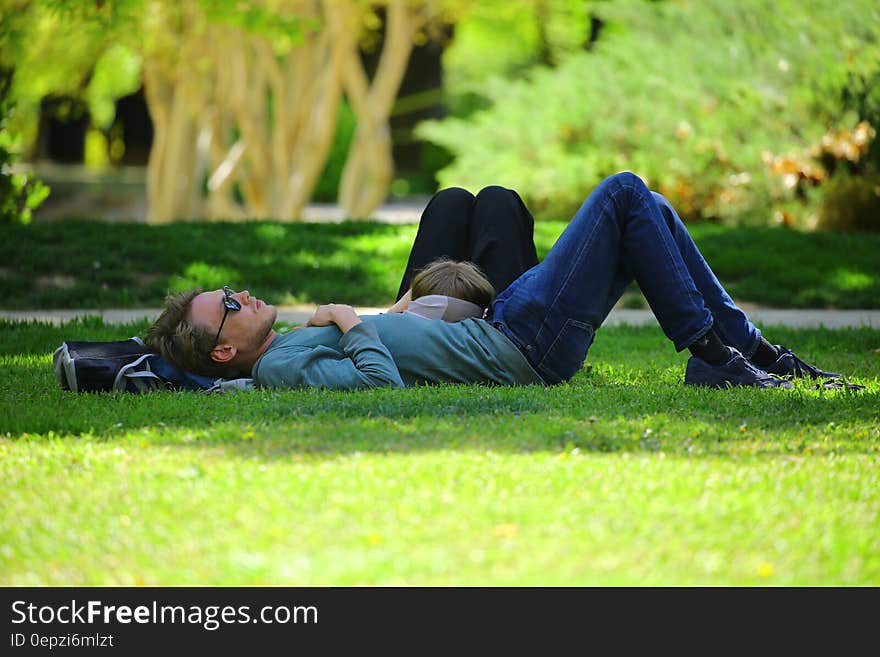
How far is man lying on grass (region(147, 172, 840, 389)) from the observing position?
16.5 feet

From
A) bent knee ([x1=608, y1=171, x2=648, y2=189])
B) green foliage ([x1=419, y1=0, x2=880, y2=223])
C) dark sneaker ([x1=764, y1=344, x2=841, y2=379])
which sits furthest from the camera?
green foliage ([x1=419, y1=0, x2=880, y2=223])

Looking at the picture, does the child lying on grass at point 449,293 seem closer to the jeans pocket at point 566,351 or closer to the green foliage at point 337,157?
the jeans pocket at point 566,351

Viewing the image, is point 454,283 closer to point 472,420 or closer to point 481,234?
point 481,234

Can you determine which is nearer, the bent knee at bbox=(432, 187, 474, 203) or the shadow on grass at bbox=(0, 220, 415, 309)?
the bent knee at bbox=(432, 187, 474, 203)

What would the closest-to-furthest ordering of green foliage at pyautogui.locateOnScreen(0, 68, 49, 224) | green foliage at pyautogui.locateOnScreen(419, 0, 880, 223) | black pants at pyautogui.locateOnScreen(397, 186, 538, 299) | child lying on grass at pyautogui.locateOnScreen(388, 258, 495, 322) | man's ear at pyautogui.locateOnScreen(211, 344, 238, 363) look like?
man's ear at pyautogui.locateOnScreen(211, 344, 238, 363) < child lying on grass at pyautogui.locateOnScreen(388, 258, 495, 322) < black pants at pyautogui.locateOnScreen(397, 186, 538, 299) < green foliage at pyautogui.locateOnScreen(0, 68, 49, 224) < green foliage at pyautogui.locateOnScreen(419, 0, 880, 223)

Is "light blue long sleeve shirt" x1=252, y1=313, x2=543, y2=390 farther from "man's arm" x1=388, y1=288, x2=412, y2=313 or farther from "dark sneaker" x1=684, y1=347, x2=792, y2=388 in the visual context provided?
"dark sneaker" x1=684, y1=347, x2=792, y2=388

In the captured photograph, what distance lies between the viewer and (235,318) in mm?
4988

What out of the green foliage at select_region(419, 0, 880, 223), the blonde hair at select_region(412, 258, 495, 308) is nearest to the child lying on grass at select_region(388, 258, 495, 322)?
the blonde hair at select_region(412, 258, 495, 308)

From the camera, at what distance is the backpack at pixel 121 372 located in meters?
5.21

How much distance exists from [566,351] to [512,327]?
0.26 meters

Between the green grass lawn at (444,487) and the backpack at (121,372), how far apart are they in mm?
112

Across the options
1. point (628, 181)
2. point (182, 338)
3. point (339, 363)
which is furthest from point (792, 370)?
point (182, 338)

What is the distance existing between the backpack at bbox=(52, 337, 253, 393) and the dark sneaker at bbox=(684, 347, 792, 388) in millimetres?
2003
